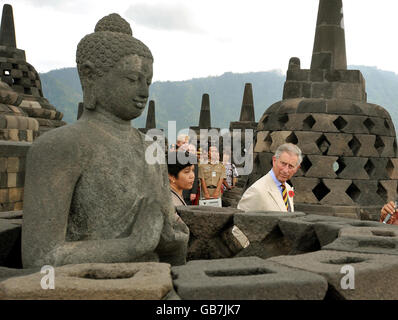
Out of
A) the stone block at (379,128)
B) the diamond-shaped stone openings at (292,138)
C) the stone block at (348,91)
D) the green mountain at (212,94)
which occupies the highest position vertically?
the green mountain at (212,94)

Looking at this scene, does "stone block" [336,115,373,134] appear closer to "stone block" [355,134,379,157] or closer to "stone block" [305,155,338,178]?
"stone block" [355,134,379,157]

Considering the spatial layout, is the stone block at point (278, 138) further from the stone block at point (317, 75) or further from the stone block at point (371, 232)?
the stone block at point (371, 232)

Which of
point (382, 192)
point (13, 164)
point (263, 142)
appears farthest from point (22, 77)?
point (382, 192)

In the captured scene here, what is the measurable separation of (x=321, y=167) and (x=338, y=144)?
44 centimetres

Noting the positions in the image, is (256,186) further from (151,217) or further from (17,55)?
(17,55)

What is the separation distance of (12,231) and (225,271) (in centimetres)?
151

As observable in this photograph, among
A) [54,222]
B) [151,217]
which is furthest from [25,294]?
[151,217]

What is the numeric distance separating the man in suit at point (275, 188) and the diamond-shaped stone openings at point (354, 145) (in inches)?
109

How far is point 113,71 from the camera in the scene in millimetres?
2336

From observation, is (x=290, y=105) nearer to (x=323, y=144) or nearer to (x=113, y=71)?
(x=323, y=144)

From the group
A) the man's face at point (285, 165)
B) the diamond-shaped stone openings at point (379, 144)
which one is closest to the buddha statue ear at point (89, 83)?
the man's face at point (285, 165)

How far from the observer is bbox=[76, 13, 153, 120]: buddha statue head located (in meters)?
2.33

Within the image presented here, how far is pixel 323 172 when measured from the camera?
6578mm

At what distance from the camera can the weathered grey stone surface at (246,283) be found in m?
1.70
